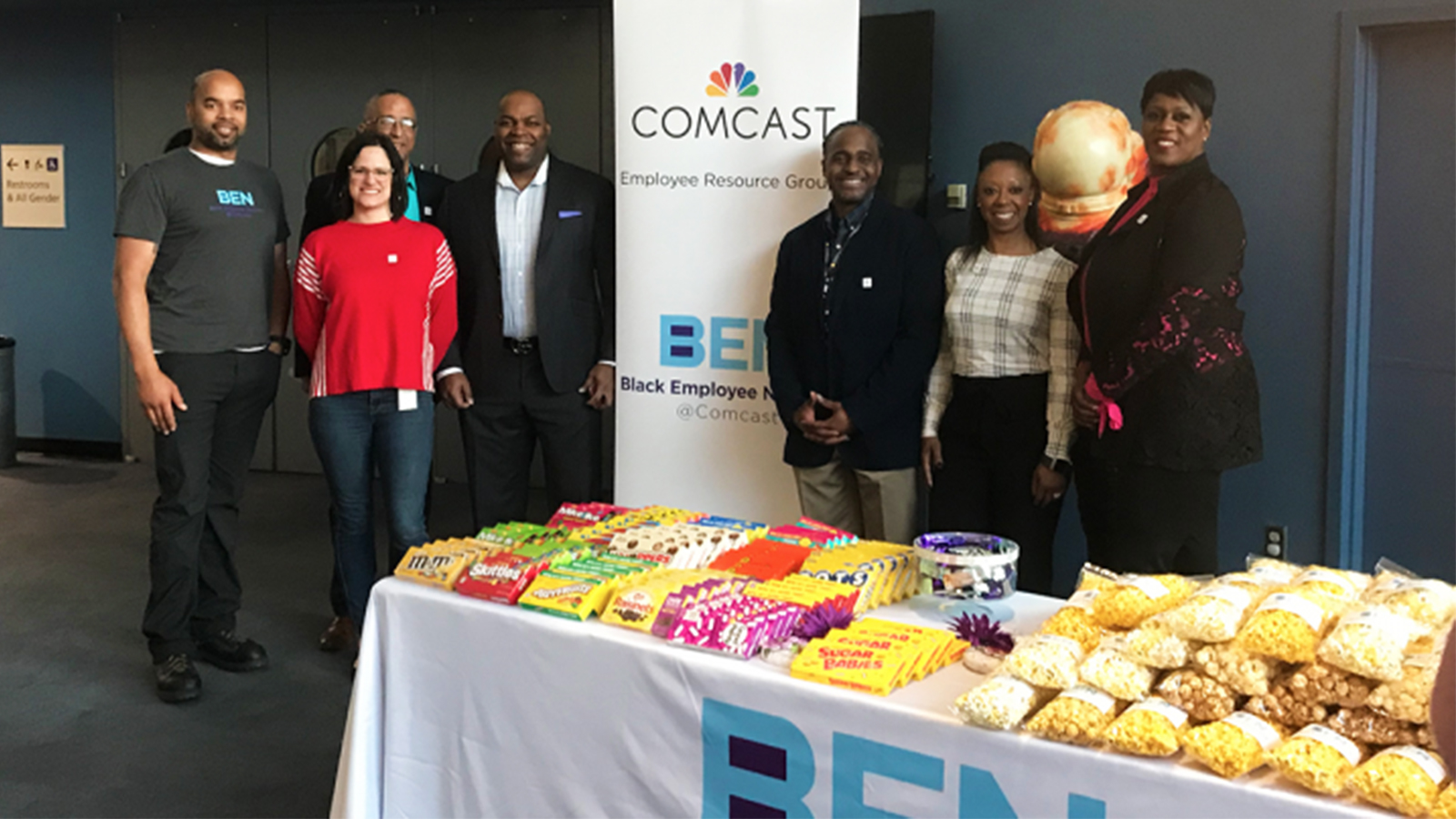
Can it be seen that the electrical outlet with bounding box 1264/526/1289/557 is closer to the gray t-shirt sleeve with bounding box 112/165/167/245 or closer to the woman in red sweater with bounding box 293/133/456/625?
the woman in red sweater with bounding box 293/133/456/625

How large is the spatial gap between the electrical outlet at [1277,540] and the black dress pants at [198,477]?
10.4ft

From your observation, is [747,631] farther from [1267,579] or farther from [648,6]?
[648,6]

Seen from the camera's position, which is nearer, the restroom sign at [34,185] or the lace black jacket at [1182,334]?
the lace black jacket at [1182,334]

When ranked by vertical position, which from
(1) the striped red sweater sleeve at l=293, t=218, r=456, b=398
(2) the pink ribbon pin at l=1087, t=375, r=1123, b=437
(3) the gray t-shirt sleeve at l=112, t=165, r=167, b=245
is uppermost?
(3) the gray t-shirt sleeve at l=112, t=165, r=167, b=245

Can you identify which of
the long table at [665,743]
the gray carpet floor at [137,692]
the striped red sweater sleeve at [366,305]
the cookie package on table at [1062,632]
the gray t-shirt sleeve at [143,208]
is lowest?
the gray carpet floor at [137,692]

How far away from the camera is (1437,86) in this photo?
11.8 feet

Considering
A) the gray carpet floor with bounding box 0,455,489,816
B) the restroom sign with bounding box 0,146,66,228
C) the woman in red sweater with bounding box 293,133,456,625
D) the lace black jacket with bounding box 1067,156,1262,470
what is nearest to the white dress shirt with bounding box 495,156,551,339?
the woman in red sweater with bounding box 293,133,456,625

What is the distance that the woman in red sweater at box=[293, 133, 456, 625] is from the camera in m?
3.10

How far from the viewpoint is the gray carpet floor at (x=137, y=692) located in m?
2.74

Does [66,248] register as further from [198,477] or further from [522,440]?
[522,440]

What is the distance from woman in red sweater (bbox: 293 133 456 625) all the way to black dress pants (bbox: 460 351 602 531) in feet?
0.80

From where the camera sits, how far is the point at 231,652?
3547 millimetres

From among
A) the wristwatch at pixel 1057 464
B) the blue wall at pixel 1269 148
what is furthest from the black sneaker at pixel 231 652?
the blue wall at pixel 1269 148

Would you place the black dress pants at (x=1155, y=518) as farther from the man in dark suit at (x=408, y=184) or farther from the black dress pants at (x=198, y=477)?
the black dress pants at (x=198, y=477)
